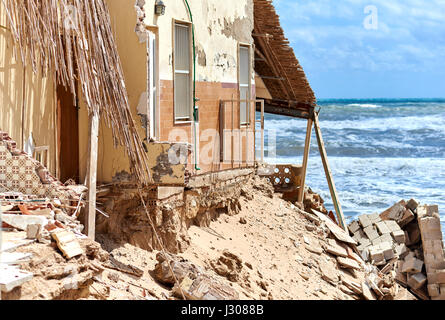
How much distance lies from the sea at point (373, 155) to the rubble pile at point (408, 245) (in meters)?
3.23

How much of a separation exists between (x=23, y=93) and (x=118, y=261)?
2535mm

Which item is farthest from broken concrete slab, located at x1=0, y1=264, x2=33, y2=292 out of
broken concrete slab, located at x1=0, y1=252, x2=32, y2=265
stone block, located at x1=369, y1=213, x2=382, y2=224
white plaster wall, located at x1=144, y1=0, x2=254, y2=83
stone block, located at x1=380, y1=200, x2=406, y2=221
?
stone block, located at x1=380, y1=200, x2=406, y2=221

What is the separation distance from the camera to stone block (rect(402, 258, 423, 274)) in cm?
1502

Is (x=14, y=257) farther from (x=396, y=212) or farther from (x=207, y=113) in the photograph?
(x=396, y=212)

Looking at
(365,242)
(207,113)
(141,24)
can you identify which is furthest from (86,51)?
(365,242)

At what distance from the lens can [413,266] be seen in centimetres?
1505

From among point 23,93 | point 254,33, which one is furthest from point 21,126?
point 254,33

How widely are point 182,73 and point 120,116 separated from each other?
7.95ft

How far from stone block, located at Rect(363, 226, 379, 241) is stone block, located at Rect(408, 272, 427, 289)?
1605 millimetres

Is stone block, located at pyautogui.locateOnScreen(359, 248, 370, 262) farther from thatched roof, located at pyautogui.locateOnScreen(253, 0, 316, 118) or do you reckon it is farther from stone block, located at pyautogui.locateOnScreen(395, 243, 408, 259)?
thatched roof, located at pyautogui.locateOnScreen(253, 0, 316, 118)

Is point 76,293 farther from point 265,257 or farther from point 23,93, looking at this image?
point 265,257

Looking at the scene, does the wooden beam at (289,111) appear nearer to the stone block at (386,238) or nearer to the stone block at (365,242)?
the stone block at (365,242)

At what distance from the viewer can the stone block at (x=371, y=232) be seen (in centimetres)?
1639

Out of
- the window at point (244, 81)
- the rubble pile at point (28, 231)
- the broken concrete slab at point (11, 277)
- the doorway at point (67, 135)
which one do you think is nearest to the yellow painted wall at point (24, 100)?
the doorway at point (67, 135)
